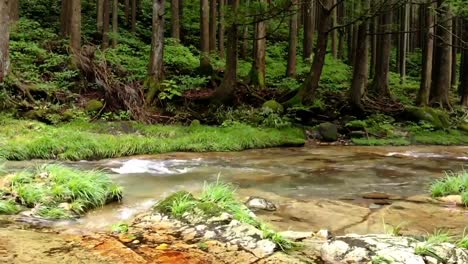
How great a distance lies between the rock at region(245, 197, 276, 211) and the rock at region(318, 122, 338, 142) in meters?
8.42

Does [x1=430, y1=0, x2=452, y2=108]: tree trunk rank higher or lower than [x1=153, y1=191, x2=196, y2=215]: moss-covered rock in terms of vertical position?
higher

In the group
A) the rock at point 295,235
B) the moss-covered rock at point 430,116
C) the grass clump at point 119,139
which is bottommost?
the rock at point 295,235

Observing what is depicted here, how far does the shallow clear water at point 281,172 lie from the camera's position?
317 inches

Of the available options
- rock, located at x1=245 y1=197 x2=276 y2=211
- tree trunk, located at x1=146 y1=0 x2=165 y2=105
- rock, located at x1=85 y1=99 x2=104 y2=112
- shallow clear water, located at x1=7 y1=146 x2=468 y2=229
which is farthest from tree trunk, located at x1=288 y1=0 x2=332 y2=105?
rock, located at x1=245 y1=197 x2=276 y2=211

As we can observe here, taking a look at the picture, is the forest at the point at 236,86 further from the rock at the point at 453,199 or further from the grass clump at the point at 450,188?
the rock at the point at 453,199

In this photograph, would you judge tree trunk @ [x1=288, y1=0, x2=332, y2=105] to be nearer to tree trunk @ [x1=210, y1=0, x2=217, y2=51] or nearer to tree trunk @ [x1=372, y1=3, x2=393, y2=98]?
tree trunk @ [x1=372, y1=3, x2=393, y2=98]

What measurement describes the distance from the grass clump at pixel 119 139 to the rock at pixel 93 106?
1.10 meters

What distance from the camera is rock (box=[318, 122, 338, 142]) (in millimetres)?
15281

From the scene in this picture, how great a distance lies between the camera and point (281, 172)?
10203 millimetres

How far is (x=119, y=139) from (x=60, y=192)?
18.0ft

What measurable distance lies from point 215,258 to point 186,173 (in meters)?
5.00

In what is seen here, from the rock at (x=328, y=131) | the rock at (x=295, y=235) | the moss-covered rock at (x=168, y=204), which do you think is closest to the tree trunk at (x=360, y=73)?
the rock at (x=328, y=131)

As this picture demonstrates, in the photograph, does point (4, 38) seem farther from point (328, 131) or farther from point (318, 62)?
point (328, 131)

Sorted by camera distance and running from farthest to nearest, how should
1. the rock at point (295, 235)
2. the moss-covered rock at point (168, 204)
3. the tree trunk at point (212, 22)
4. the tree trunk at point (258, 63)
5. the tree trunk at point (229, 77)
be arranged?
the tree trunk at point (212, 22), the tree trunk at point (258, 63), the tree trunk at point (229, 77), the moss-covered rock at point (168, 204), the rock at point (295, 235)
